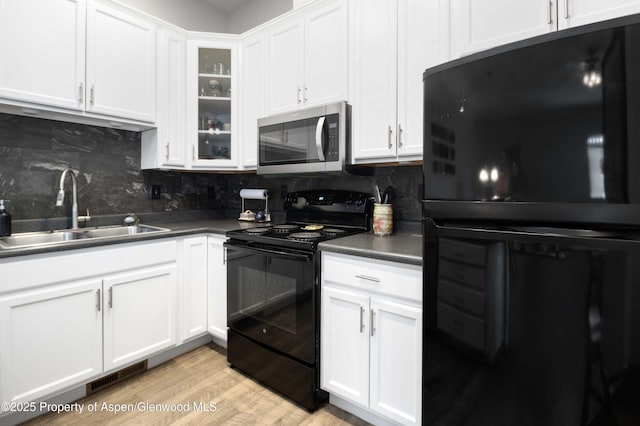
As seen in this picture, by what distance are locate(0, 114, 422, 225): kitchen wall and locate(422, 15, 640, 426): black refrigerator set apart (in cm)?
104

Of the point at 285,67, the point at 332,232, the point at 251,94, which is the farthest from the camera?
the point at 251,94

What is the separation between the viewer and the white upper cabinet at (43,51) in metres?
1.71

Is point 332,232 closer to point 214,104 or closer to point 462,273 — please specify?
point 462,273

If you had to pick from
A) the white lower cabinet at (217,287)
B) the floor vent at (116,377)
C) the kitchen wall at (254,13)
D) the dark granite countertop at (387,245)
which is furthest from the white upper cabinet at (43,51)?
the dark granite countertop at (387,245)

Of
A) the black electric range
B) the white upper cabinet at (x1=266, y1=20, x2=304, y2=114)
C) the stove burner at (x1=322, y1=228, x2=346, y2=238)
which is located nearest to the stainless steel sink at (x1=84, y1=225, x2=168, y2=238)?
the black electric range

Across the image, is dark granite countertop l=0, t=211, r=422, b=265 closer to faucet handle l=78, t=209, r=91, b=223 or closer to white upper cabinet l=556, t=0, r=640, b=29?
faucet handle l=78, t=209, r=91, b=223

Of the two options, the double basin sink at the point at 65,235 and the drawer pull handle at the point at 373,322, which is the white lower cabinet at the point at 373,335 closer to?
the drawer pull handle at the point at 373,322

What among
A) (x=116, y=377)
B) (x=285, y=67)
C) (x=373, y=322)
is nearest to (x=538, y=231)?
(x=373, y=322)

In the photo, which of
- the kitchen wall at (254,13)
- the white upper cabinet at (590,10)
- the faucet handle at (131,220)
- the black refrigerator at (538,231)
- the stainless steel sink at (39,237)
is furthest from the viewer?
the kitchen wall at (254,13)

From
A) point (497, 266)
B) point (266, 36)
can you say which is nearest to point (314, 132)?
point (266, 36)

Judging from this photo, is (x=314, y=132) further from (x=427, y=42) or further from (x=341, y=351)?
(x=341, y=351)

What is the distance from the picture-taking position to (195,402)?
1.80 metres

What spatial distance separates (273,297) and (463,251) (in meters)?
1.17

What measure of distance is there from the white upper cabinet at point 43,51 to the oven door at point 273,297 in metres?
1.35
